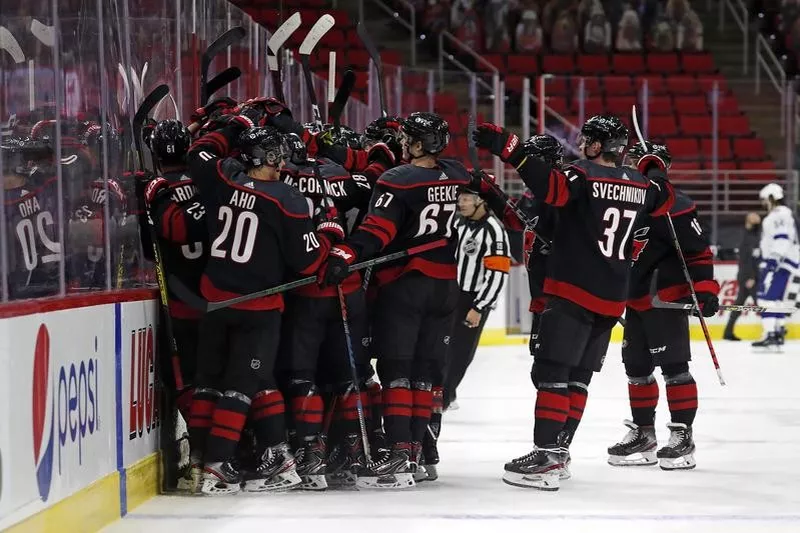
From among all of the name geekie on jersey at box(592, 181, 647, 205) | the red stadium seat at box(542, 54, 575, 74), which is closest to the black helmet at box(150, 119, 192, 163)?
the name geekie on jersey at box(592, 181, 647, 205)

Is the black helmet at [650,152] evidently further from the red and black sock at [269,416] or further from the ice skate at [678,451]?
the red and black sock at [269,416]

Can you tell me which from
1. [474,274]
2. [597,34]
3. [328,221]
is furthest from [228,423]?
[597,34]

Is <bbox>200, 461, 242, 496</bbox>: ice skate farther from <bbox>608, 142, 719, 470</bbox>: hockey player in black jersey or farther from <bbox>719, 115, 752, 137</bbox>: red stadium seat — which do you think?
<bbox>719, 115, 752, 137</bbox>: red stadium seat

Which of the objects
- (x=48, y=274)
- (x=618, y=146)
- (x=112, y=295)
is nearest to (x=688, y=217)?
(x=618, y=146)

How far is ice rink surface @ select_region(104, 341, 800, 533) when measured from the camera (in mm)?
4680

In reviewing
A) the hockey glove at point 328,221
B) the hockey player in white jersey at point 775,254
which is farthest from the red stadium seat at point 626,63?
the hockey glove at point 328,221

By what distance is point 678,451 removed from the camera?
6.18 meters

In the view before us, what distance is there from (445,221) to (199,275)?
96cm

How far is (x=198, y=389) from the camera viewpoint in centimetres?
526

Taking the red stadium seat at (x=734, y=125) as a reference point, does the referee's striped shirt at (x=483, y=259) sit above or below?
below

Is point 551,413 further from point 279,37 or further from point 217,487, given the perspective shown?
point 279,37

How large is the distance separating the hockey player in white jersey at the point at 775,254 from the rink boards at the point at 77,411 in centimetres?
821

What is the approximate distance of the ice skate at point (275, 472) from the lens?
5.28m

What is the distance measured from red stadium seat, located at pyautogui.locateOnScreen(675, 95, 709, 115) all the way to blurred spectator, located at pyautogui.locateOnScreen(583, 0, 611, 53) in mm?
Result: 3092
